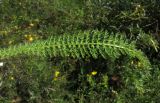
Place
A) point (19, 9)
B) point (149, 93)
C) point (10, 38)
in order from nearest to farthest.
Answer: point (149, 93) → point (10, 38) → point (19, 9)

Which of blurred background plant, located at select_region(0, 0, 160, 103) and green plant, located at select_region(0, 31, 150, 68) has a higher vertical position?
green plant, located at select_region(0, 31, 150, 68)

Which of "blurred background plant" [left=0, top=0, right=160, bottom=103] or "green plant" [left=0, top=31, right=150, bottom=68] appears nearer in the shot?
"green plant" [left=0, top=31, right=150, bottom=68]

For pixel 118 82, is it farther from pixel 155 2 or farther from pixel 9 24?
pixel 9 24

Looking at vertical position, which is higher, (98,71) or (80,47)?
(80,47)

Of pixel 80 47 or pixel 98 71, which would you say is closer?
pixel 80 47

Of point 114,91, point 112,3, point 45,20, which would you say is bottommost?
point 114,91

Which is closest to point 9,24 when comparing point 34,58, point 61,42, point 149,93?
point 34,58

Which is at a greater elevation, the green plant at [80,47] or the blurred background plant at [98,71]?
the green plant at [80,47]

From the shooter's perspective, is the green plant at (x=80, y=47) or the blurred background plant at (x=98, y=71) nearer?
the green plant at (x=80, y=47)
